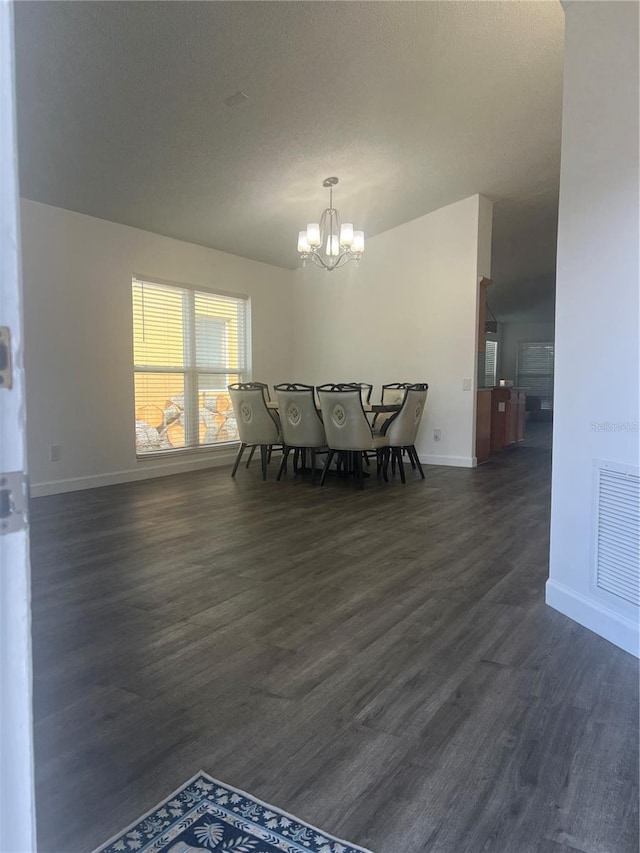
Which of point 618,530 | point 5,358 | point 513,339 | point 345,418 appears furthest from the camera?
point 513,339

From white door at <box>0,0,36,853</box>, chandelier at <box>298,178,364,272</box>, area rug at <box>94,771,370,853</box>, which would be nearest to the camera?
white door at <box>0,0,36,853</box>

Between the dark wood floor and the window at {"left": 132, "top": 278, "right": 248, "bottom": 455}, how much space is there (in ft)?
8.31

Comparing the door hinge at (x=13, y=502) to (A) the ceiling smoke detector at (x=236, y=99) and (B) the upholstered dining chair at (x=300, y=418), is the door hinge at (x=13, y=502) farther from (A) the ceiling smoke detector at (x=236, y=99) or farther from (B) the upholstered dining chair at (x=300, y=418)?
(B) the upholstered dining chair at (x=300, y=418)

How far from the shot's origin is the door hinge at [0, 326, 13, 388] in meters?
0.55

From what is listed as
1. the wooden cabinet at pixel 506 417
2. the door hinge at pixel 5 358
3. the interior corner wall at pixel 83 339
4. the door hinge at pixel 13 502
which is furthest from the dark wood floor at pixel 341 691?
the wooden cabinet at pixel 506 417

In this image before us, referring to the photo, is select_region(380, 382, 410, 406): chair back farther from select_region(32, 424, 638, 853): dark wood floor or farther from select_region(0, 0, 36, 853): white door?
select_region(0, 0, 36, 853): white door

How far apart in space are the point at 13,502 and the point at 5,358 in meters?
0.15

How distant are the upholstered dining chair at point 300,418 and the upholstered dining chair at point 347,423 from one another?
189 mm

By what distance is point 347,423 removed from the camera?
4727 millimetres

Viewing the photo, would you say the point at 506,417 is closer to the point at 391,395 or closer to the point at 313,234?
the point at 391,395

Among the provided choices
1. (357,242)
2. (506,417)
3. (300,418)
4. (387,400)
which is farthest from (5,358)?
(506,417)

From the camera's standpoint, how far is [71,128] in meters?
3.55

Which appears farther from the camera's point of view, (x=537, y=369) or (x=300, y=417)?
(x=537, y=369)

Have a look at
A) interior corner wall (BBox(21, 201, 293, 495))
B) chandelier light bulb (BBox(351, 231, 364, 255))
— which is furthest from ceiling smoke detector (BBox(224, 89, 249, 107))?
interior corner wall (BBox(21, 201, 293, 495))
